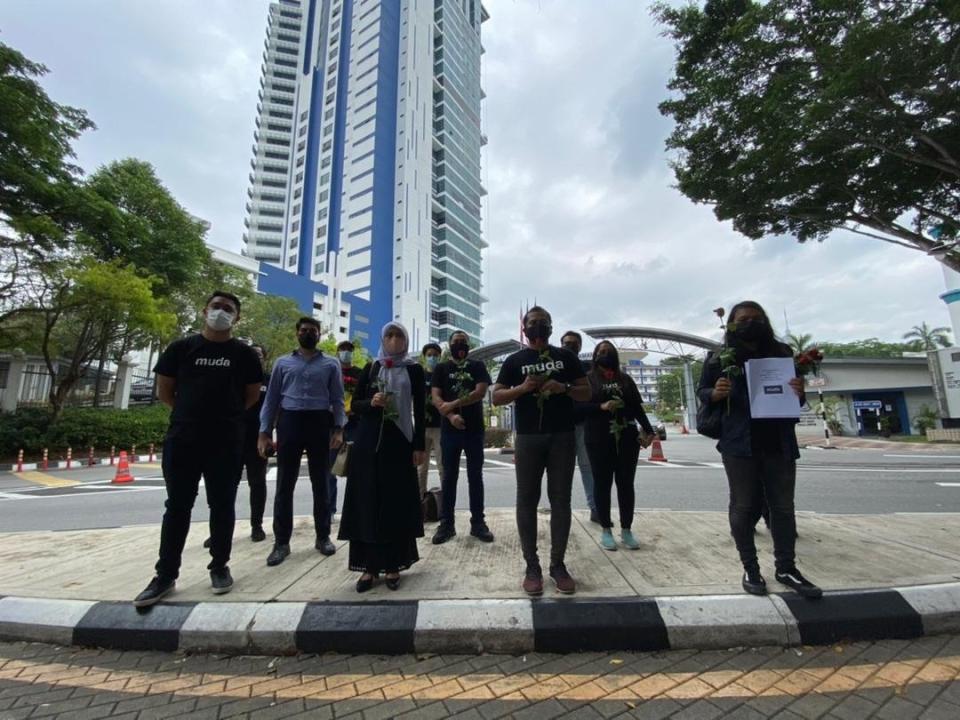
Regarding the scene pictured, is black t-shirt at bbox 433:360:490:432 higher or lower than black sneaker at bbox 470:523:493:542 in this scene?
higher

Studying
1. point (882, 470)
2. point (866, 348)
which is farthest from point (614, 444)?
point (866, 348)

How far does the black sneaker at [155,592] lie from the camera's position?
2740 mm

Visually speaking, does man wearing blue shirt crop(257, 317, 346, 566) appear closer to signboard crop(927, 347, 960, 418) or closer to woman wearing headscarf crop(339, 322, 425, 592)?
woman wearing headscarf crop(339, 322, 425, 592)

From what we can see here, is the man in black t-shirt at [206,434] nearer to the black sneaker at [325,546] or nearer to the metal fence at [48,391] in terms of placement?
the black sneaker at [325,546]

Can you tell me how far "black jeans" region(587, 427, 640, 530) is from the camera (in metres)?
3.89

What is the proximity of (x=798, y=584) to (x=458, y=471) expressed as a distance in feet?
8.31

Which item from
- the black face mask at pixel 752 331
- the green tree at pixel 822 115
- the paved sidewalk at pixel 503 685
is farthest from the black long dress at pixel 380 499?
the green tree at pixel 822 115

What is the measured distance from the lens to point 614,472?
4012 millimetres

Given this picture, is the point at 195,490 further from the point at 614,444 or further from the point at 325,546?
the point at 614,444

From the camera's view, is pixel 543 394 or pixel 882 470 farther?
pixel 882 470

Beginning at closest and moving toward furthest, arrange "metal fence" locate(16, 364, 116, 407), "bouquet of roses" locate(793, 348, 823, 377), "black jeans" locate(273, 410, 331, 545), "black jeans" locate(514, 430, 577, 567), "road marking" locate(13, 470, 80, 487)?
"black jeans" locate(514, 430, 577, 567)
"bouquet of roses" locate(793, 348, 823, 377)
"black jeans" locate(273, 410, 331, 545)
"road marking" locate(13, 470, 80, 487)
"metal fence" locate(16, 364, 116, 407)

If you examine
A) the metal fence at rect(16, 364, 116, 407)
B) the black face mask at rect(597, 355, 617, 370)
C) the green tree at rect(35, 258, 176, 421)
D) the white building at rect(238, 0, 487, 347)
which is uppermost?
the white building at rect(238, 0, 487, 347)

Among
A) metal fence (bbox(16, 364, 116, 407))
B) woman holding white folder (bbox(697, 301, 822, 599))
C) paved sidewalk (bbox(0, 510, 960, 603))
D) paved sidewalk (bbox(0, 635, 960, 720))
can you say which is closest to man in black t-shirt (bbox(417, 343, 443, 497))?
paved sidewalk (bbox(0, 510, 960, 603))

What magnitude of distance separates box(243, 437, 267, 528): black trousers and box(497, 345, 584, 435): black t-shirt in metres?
2.66
